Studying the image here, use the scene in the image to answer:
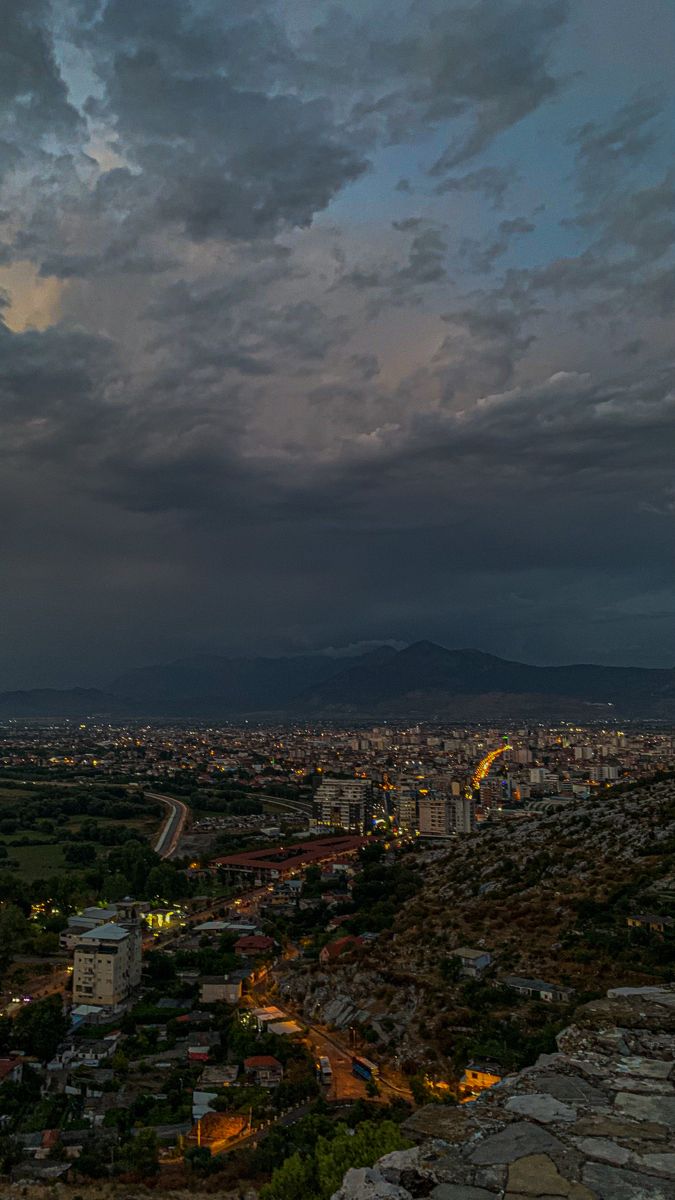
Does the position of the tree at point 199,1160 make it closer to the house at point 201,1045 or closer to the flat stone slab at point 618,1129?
the house at point 201,1045

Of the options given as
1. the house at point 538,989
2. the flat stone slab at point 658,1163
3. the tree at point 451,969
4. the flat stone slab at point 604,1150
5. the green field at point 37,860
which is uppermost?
the flat stone slab at point 658,1163

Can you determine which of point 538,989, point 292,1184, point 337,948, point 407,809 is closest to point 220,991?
point 337,948

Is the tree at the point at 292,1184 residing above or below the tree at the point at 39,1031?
above

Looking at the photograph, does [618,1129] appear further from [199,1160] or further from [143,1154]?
[143,1154]

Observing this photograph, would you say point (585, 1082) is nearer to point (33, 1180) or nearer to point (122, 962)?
point (33, 1180)

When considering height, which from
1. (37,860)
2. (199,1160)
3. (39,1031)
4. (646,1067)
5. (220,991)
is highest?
(646,1067)

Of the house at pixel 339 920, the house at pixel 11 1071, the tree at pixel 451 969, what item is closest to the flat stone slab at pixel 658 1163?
the tree at pixel 451 969

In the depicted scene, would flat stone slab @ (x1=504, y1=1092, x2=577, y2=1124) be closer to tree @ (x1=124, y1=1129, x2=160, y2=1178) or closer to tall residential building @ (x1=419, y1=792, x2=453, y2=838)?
tree @ (x1=124, y1=1129, x2=160, y2=1178)

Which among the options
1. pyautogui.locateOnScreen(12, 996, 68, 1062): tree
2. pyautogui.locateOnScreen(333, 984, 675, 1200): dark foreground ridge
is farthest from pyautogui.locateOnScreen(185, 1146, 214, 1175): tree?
pyautogui.locateOnScreen(333, 984, 675, 1200): dark foreground ridge
